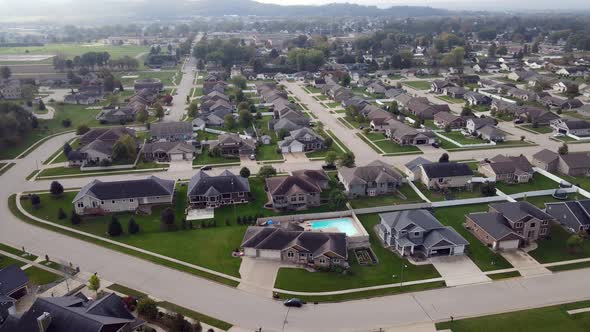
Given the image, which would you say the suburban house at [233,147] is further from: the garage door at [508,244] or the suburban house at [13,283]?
the garage door at [508,244]

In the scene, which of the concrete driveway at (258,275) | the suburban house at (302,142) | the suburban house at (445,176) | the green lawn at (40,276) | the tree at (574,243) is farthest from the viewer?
the suburban house at (302,142)

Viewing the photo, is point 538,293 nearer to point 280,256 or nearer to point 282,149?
point 280,256

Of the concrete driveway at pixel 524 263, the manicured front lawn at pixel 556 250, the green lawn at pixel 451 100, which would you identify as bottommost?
the concrete driveway at pixel 524 263

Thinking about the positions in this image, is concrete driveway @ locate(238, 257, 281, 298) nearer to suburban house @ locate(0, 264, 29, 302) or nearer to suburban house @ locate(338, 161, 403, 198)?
suburban house @ locate(338, 161, 403, 198)

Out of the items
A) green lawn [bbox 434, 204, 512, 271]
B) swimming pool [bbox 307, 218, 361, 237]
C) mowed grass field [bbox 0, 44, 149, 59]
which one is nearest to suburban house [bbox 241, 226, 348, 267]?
swimming pool [bbox 307, 218, 361, 237]

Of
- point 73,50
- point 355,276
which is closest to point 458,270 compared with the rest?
point 355,276

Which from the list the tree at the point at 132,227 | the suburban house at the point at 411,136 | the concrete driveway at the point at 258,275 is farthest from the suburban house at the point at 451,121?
the tree at the point at 132,227

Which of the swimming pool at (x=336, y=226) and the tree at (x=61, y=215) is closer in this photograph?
the swimming pool at (x=336, y=226)
